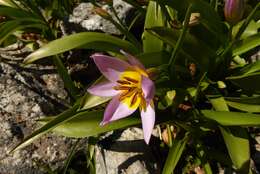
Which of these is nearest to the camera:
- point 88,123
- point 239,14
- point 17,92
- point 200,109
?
point 239,14

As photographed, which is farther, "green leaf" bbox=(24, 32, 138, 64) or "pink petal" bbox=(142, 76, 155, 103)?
"green leaf" bbox=(24, 32, 138, 64)

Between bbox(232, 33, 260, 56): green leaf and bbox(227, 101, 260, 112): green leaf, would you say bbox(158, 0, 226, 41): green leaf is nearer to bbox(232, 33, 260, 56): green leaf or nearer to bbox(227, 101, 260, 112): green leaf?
bbox(232, 33, 260, 56): green leaf

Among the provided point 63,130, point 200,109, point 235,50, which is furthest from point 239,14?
point 63,130

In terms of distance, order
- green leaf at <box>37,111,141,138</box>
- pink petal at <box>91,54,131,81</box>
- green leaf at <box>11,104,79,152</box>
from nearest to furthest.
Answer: pink petal at <box>91,54,131,81</box> < green leaf at <box>11,104,79,152</box> < green leaf at <box>37,111,141,138</box>

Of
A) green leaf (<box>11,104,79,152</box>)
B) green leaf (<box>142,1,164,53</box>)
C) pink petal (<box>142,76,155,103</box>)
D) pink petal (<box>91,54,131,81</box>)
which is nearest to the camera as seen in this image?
pink petal (<box>142,76,155,103</box>)

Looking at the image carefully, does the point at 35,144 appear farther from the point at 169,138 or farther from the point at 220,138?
the point at 220,138

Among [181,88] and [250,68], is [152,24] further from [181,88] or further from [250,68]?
[250,68]

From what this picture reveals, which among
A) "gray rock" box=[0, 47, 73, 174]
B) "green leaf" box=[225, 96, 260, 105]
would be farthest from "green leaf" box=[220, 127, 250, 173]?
"gray rock" box=[0, 47, 73, 174]

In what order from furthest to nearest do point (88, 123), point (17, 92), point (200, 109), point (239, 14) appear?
point (17, 92) → point (200, 109) → point (88, 123) → point (239, 14)
